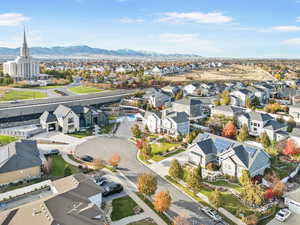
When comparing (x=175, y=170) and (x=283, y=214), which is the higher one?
(x=175, y=170)

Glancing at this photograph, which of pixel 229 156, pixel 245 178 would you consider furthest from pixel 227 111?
pixel 245 178

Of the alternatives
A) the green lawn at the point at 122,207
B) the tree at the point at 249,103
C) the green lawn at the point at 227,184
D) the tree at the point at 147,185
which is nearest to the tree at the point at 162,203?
the tree at the point at 147,185

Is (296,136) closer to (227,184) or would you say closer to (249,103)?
(227,184)

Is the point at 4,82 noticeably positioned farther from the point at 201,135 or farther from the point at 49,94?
the point at 201,135

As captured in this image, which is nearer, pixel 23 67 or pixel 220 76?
pixel 23 67

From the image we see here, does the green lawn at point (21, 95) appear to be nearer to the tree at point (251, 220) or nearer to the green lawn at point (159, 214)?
the green lawn at point (159, 214)

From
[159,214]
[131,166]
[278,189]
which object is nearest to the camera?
[159,214]

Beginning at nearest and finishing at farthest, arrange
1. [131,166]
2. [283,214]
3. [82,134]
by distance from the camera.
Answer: [283,214] → [131,166] → [82,134]
